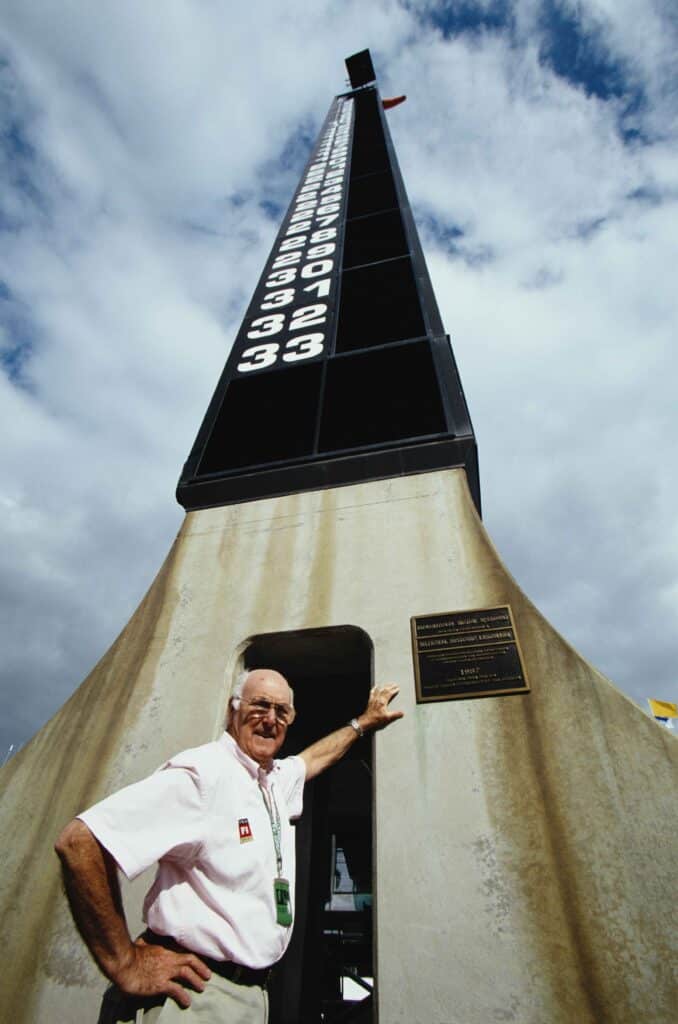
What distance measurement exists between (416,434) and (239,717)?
10.9ft

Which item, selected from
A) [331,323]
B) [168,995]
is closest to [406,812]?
[168,995]

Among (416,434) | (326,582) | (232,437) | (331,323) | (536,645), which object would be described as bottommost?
(536,645)

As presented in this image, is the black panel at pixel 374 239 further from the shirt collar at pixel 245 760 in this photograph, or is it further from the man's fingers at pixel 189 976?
the man's fingers at pixel 189 976

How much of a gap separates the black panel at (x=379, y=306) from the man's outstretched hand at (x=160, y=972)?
6100 millimetres

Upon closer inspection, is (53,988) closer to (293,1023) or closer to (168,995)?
(168,995)

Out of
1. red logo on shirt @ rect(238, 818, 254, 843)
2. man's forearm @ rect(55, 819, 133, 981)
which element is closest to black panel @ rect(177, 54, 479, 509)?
red logo on shirt @ rect(238, 818, 254, 843)

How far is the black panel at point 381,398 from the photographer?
17.2 feet

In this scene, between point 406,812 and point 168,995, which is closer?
point 168,995

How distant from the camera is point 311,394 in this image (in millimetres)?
6180

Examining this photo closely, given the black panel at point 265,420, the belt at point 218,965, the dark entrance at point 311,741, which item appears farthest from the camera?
the black panel at point 265,420

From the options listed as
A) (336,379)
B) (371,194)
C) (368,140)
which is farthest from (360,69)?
(336,379)

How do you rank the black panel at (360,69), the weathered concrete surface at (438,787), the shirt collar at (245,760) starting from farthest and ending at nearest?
the black panel at (360,69), the weathered concrete surface at (438,787), the shirt collar at (245,760)

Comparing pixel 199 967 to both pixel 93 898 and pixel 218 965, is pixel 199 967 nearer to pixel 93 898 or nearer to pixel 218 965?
pixel 218 965

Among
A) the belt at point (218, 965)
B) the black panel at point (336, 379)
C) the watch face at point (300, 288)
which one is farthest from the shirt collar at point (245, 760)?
the watch face at point (300, 288)
